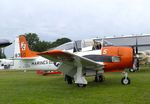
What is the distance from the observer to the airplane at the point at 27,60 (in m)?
15.2

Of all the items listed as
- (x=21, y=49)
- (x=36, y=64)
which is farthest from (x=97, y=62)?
(x=21, y=49)

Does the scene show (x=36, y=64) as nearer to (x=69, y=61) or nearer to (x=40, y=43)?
(x=69, y=61)

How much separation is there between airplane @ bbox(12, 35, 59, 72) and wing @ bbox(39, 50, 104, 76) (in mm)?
2041

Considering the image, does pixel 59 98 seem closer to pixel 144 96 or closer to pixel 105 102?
pixel 105 102

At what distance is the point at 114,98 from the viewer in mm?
8555

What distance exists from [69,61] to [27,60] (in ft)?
15.1

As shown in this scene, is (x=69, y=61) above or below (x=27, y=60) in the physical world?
below

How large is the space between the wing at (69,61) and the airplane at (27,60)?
2041 millimetres

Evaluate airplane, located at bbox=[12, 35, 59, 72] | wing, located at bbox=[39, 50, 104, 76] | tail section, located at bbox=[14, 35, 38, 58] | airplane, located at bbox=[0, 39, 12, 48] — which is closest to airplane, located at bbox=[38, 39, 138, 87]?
wing, located at bbox=[39, 50, 104, 76]

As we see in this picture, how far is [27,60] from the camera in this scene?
16188 millimetres

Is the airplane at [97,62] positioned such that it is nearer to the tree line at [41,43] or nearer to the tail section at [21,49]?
the tail section at [21,49]

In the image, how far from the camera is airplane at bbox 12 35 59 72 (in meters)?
15.2

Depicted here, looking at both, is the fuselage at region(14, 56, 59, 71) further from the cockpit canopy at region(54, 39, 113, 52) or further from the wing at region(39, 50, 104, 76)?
the wing at region(39, 50, 104, 76)

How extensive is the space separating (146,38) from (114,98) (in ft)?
69.5
